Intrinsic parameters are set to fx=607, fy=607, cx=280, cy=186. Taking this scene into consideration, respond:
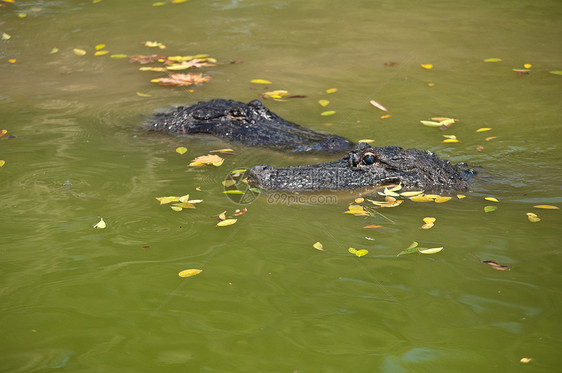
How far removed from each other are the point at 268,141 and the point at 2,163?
321cm

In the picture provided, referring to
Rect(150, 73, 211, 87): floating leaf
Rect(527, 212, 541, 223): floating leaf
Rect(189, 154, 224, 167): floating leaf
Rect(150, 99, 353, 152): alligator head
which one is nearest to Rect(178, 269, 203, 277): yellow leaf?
Rect(189, 154, 224, 167): floating leaf

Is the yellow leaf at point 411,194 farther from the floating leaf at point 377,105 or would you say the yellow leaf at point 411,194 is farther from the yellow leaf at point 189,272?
the floating leaf at point 377,105

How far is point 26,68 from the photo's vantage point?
1115 cm

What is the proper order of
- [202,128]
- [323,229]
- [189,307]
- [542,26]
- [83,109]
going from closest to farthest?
[189,307], [323,229], [202,128], [83,109], [542,26]

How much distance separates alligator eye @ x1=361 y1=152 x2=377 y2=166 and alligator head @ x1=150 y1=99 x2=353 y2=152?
1296 millimetres

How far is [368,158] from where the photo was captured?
6324 millimetres

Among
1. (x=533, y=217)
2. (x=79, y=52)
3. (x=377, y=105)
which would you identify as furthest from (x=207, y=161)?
(x=79, y=52)

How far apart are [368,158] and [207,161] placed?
1948 mm

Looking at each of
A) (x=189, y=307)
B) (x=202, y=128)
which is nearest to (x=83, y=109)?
(x=202, y=128)

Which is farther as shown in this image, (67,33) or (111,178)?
(67,33)

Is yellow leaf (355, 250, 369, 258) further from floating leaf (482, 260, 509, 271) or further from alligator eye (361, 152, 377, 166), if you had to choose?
alligator eye (361, 152, 377, 166)

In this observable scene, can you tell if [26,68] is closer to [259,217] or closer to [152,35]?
[152,35]

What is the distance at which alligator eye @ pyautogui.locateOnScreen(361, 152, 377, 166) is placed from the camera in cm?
632

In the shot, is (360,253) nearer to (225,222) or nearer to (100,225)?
(225,222)
